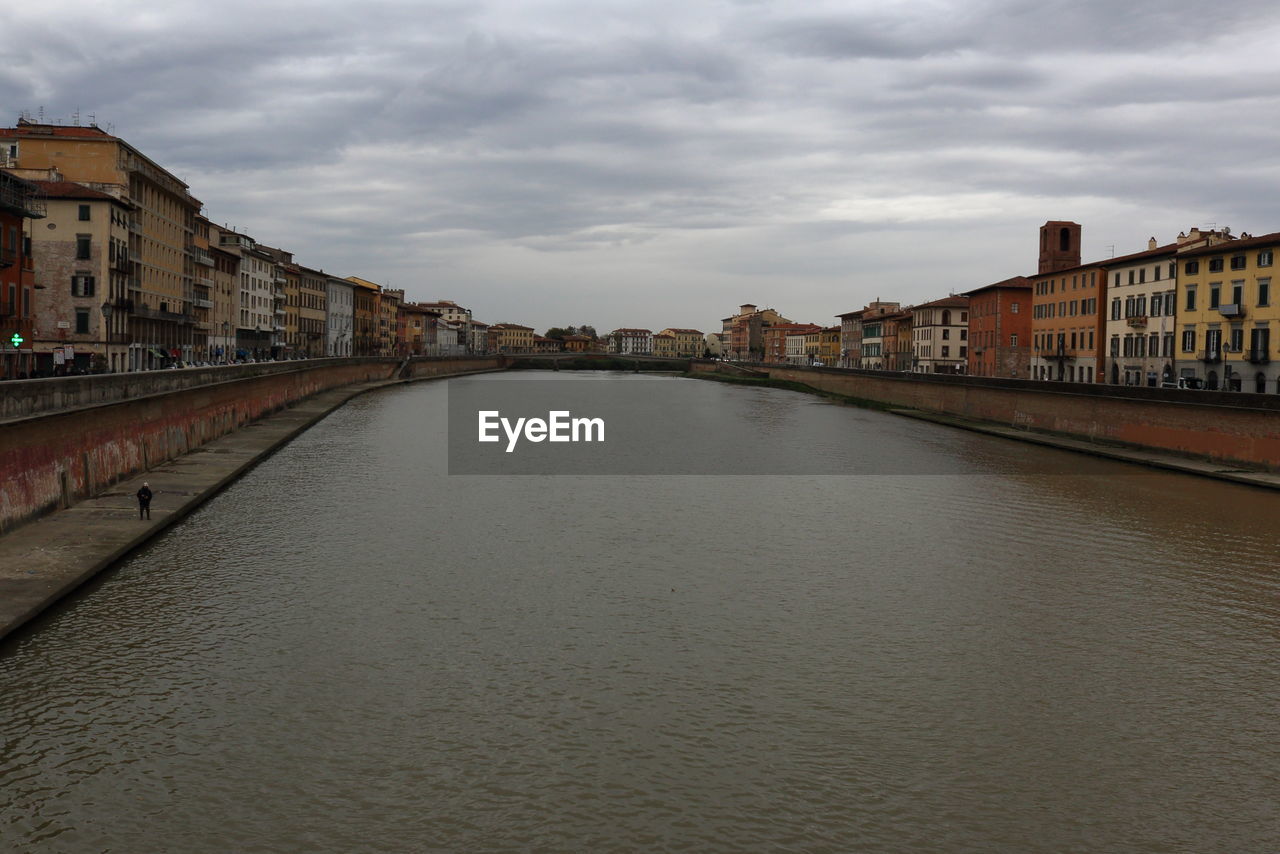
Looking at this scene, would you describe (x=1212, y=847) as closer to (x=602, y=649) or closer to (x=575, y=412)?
(x=602, y=649)

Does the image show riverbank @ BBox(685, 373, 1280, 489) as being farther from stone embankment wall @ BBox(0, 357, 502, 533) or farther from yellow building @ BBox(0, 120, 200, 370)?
yellow building @ BBox(0, 120, 200, 370)

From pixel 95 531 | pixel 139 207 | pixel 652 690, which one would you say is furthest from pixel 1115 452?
pixel 139 207

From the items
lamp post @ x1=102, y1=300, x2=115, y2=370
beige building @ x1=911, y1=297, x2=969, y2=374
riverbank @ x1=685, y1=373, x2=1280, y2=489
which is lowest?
riverbank @ x1=685, y1=373, x2=1280, y2=489

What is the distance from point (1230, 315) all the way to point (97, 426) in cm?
5328

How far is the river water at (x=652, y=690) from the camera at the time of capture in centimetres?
959

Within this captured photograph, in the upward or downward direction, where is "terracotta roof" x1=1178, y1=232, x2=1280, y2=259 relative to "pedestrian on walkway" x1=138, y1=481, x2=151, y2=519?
upward

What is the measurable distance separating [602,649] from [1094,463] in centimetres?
2967

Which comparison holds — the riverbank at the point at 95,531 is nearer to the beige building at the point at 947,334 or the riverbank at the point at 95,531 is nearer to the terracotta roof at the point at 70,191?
the terracotta roof at the point at 70,191

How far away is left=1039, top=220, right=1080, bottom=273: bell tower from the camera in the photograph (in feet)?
312

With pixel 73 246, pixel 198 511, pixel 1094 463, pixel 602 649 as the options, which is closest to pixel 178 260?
pixel 73 246

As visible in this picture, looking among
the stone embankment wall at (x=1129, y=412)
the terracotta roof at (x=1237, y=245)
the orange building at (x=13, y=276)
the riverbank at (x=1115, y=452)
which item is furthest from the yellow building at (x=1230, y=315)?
the orange building at (x=13, y=276)

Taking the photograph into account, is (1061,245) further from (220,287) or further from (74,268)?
(74,268)

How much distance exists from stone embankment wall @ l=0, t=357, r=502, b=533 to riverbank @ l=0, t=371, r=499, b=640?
0.37 meters

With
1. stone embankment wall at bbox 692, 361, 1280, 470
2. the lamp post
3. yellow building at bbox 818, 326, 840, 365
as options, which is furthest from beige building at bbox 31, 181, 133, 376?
yellow building at bbox 818, 326, 840, 365
